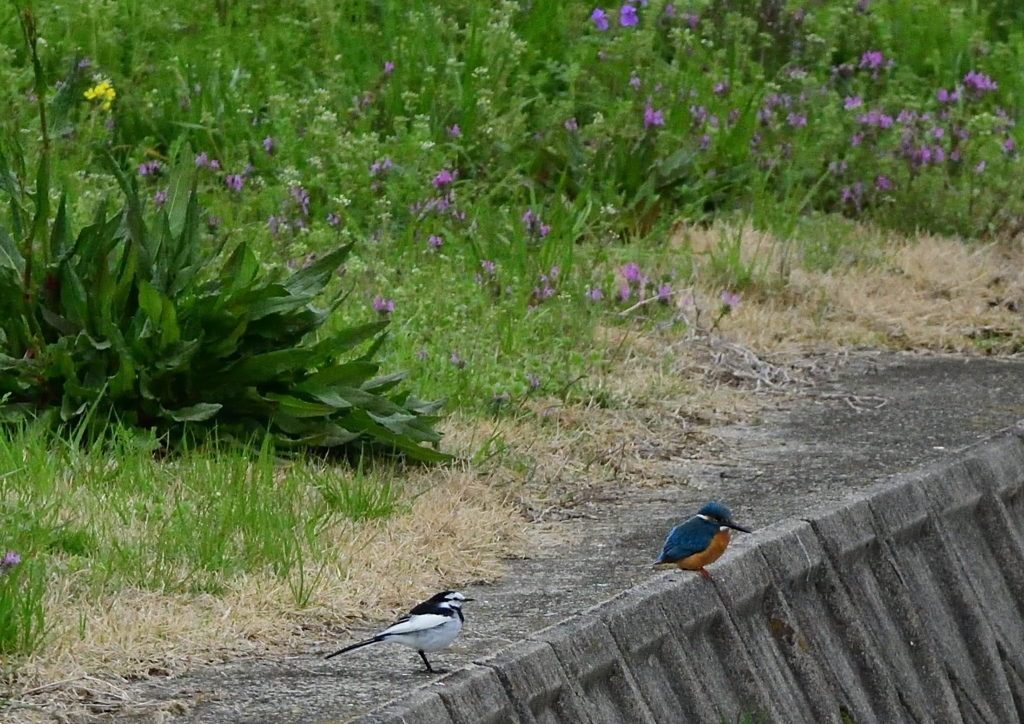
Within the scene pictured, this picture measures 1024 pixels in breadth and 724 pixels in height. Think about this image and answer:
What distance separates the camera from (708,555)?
3.83 metres

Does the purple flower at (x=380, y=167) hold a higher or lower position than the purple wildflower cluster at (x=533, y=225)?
higher

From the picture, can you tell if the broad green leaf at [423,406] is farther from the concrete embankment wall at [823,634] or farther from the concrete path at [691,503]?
the concrete embankment wall at [823,634]

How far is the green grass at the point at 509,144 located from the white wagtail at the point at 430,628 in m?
1.22

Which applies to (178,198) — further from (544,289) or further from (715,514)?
(715,514)

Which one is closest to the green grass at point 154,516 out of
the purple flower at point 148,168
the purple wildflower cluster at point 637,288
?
the purple wildflower cluster at point 637,288

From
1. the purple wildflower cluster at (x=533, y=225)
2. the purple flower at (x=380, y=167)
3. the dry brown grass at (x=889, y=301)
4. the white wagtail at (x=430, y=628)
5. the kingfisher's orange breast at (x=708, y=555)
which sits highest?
the white wagtail at (x=430, y=628)

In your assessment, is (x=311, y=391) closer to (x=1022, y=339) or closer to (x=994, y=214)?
(x=1022, y=339)

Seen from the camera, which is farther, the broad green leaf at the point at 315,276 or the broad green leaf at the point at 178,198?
the broad green leaf at the point at 178,198

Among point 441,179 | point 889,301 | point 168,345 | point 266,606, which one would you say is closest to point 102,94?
point 441,179

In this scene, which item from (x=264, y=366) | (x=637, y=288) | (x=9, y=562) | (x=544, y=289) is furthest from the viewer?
(x=637, y=288)

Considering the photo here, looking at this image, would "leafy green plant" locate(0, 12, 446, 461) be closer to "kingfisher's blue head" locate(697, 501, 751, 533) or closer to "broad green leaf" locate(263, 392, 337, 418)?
"broad green leaf" locate(263, 392, 337, 418)

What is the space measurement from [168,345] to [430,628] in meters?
1.79

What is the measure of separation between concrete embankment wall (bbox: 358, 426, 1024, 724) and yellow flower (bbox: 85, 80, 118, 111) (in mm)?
3956

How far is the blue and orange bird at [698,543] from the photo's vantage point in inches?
150
